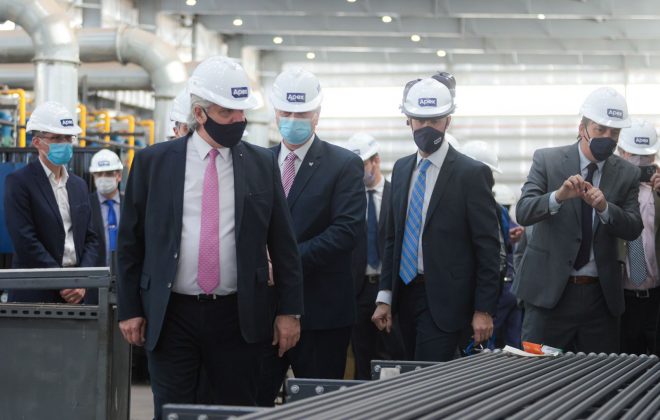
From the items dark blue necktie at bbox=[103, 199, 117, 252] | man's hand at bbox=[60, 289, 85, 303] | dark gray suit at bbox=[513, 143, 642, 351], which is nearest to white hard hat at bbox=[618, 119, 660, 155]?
dark gray suit at bbox=[513, 143, 642, 351]

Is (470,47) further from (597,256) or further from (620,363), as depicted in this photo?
(620,363)

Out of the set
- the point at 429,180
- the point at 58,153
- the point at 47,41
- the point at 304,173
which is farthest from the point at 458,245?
the point at 47,41

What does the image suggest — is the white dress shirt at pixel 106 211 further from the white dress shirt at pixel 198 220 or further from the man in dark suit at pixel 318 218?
the white dress shirt at pixel 198 220

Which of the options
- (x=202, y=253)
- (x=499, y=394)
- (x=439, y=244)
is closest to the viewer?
(x=499, y=394)

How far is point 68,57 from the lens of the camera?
1273 cm

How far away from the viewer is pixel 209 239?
3529 millimetres

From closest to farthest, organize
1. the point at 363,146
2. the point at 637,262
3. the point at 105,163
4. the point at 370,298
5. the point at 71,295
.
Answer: the point at 637,262 → the point at 71,295 → the point at 370,298 → the point at 363,146 → the point at 105,163

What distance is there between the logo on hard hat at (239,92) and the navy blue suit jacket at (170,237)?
185mm

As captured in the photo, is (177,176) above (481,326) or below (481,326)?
above

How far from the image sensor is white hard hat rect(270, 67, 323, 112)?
178 inches

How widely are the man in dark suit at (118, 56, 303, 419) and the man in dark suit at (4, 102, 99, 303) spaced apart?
2.04 m

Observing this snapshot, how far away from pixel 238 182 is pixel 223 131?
18cm

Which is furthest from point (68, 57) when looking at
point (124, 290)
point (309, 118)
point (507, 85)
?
point (507, 85)

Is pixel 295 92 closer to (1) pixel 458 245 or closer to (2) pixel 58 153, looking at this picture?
(1) pixel 458 245
